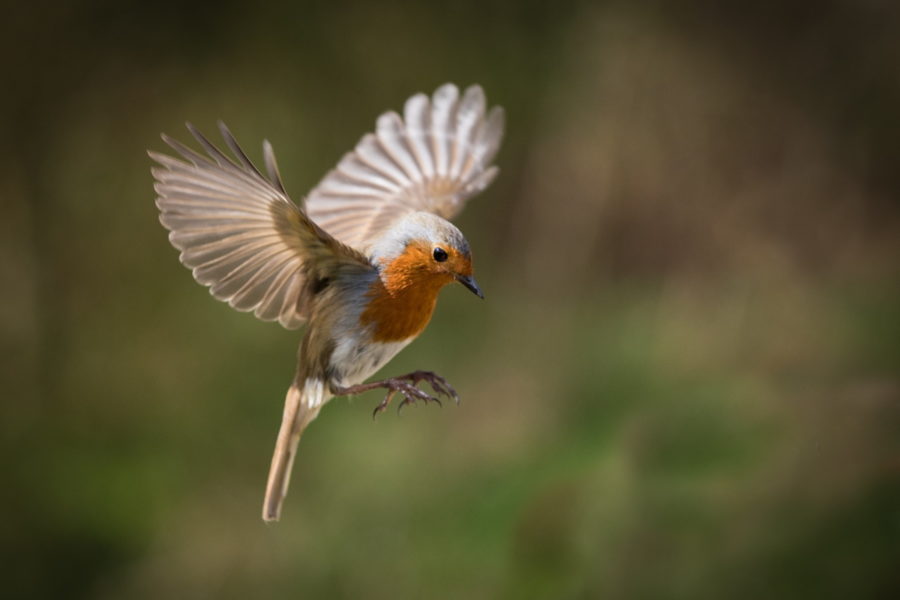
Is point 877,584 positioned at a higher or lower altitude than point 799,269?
lower

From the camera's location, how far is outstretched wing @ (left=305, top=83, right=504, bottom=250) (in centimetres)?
241

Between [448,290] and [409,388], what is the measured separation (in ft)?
12.7

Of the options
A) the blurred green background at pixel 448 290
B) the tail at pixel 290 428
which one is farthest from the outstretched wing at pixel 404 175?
the blurred green background at pixel 448 290

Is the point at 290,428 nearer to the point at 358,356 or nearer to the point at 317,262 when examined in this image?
the point at 358,356

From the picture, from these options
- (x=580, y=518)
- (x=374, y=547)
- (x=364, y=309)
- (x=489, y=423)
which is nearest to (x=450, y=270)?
(x=364, y=309)

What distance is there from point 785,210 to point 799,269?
33cm

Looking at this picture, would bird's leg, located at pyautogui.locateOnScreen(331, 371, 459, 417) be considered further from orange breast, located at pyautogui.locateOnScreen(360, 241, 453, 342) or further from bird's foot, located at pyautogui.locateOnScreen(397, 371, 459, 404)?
orange breast, located at pyautogui.locateOnScreen(360, 241, 453, 342)

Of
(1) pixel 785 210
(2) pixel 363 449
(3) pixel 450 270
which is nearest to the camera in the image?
(3) pixel 450 270

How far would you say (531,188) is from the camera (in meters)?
5.66

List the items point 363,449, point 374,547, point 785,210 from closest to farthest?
1. point 374,547
2. point 363,449
3. point 785,210

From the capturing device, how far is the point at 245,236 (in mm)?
1812

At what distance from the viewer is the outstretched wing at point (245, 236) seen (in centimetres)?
155

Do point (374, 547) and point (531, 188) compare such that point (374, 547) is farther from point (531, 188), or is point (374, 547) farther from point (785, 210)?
point (785, 210)

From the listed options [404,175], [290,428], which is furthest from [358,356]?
[404,175]
